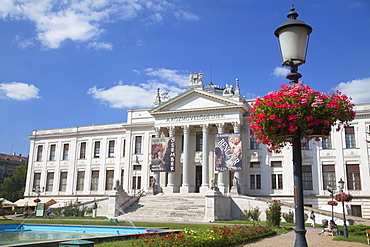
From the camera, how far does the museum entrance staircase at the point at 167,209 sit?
3192cm

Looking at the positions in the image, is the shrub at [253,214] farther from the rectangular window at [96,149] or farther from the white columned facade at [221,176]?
the rectangular window at [96,149]

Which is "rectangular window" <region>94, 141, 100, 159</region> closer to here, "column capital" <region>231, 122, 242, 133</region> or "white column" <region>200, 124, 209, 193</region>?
"white column" <region>200, 124, 209, 193</region>

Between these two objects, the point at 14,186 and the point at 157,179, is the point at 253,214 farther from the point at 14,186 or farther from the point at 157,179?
the point at 14,186

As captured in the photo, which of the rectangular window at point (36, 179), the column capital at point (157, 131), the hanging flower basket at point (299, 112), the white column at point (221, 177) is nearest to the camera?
the hanging flower basket at point (299, 112)

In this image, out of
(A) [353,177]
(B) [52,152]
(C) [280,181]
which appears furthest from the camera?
(B) [52,152]

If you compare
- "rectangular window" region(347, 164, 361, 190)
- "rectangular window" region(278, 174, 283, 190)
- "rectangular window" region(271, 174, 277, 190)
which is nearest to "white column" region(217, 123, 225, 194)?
"rectangular window" region(271, 174, 277, 190)

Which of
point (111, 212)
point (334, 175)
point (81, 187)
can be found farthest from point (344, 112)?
point (81, 187)

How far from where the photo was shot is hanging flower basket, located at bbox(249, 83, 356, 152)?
289 inches

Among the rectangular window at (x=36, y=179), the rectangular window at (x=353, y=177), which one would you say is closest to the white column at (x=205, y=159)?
the rectangular window at (x=353, y=177)

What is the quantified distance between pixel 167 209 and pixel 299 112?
28.2 meters

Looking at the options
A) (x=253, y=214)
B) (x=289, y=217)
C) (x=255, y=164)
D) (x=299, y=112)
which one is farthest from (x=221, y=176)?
(x=299, y=112)

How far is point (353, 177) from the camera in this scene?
36.7 meters

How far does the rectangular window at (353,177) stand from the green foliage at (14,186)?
49.5m

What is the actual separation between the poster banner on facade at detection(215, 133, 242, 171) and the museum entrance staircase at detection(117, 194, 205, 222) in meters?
3.83
